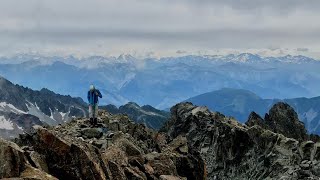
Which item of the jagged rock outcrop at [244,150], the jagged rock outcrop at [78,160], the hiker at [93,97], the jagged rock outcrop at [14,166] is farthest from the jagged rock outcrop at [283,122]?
the jagged rock outcrop at [14,166]

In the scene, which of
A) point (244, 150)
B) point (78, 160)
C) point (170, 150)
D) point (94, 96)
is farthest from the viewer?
point (244, 150)

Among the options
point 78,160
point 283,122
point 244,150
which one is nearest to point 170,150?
point 78,160

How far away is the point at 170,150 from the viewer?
60.8m

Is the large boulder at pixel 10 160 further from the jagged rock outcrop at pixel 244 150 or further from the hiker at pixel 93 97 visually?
the jagged rock outcrop at pixel 244 150

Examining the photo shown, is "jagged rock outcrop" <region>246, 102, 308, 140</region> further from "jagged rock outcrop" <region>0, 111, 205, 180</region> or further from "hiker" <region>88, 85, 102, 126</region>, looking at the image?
"jagged rock outcrop" <region>0, 111, 205, 180</region>

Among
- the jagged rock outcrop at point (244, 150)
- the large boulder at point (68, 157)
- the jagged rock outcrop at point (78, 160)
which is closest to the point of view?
the jagged rock outcrop at point (78, 160)

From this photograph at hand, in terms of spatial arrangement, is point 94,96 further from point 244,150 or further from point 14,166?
point 244,150

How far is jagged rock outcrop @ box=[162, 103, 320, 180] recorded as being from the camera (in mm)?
91938

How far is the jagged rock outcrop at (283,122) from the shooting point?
156 m

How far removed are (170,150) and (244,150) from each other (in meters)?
57.9

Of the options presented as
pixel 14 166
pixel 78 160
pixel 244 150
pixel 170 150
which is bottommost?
pixel 244 150

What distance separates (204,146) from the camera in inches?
5064

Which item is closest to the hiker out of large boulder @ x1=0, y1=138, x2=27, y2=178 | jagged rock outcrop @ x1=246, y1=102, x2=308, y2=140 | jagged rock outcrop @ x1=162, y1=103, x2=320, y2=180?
large boulder @ x1=0, y1=138, x2=27, y2=178

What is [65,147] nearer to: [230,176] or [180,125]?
[230,176]
